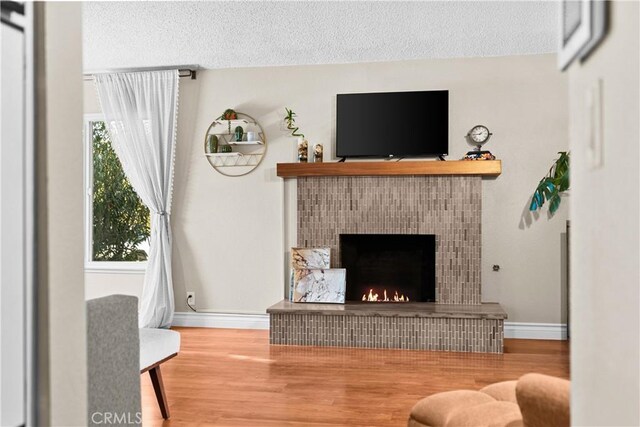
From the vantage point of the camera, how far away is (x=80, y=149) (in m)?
1.23

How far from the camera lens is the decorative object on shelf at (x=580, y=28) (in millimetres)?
859

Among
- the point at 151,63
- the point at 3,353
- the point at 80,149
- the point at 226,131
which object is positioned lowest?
the point at 3,353

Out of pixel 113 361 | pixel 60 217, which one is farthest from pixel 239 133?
pixel 60 217

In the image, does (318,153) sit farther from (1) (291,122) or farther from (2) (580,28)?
(2) (580,28)

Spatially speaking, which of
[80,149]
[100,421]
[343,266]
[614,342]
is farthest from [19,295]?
[343,266]

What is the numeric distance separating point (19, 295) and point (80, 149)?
12.6 inches

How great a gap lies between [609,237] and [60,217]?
95cm

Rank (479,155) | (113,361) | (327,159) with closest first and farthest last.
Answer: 1. (113,361)
2. (479,155)
3. (327,159)

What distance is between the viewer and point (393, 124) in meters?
5.22

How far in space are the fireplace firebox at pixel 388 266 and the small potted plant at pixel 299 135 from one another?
0.78 metres

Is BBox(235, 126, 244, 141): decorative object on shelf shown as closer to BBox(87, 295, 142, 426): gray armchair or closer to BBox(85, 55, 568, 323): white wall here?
BBox(85, 55, 568, 323): white wall

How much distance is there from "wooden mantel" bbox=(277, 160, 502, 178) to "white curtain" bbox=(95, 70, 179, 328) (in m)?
1.16

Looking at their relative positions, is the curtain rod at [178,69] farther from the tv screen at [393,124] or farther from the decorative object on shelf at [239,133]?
the tv screen at [393,124]

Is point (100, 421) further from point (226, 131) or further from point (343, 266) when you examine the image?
point (226, 131)
